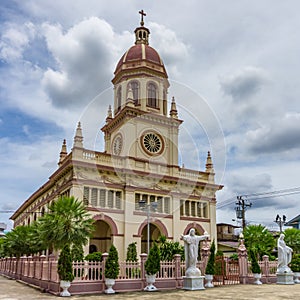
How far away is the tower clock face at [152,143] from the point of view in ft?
121

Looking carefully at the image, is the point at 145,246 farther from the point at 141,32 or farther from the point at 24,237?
the point at 141,32

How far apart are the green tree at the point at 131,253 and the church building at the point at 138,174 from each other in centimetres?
49

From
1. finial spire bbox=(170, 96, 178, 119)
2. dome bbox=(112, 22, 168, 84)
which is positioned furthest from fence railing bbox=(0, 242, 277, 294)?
dome bbox=(112, 22, 168, 84)

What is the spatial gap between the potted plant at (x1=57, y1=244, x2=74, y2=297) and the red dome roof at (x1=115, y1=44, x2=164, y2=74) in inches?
1037

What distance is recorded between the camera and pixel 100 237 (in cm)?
3344

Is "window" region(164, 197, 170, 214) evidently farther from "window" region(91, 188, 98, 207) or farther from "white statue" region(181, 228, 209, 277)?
"white statue" region(181, 228, 209, 277)

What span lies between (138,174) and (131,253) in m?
6.90

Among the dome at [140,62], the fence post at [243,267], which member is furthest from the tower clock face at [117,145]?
the fence post at [243,267]

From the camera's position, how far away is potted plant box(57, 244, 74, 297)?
17.0 meters

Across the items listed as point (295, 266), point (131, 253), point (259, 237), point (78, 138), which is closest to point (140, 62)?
point (78, 138)

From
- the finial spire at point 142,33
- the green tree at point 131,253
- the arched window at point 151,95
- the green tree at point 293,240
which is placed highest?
the finial spire at point 142,33

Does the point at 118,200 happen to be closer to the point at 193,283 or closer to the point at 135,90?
the point at 135,90

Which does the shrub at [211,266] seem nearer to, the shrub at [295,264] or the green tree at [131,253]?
the shrub at [295,264]

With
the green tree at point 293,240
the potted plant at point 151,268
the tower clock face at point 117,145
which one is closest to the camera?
the potted plant at point 151,268
